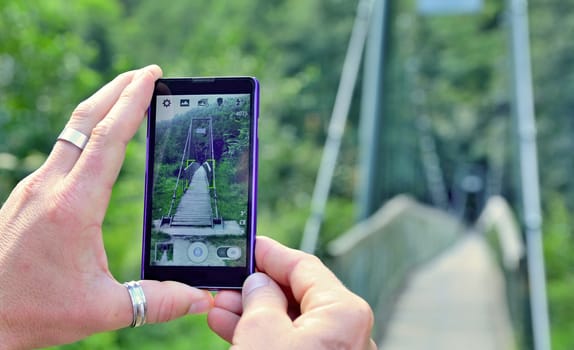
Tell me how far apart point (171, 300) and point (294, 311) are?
5.7 inches

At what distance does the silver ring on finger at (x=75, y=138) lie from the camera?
→ 92cm

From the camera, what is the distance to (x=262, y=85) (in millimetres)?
5875

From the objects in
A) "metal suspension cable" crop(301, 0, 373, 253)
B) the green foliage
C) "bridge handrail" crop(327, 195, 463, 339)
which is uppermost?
"metal suspension cable" crop(301, 0, 373, 253)

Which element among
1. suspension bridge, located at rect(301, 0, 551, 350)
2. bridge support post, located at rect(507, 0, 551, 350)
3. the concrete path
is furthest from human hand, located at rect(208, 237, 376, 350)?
the concrete path

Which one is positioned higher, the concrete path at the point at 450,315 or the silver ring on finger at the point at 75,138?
the silver ring on finger at the point at 75,138

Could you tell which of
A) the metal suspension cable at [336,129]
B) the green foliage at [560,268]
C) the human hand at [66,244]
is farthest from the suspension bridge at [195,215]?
the green foliage at [560,268]

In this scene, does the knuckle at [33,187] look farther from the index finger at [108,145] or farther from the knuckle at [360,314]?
the knuckle at [360,314]

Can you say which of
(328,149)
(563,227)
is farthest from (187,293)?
(563,227)

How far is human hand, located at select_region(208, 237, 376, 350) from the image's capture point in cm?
83

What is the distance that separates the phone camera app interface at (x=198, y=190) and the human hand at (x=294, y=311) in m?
0.08

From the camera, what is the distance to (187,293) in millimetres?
978

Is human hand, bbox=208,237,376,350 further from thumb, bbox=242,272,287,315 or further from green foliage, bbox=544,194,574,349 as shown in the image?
green foliage, bbox=544,194,574,349

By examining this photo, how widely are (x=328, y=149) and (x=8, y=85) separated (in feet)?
12.6

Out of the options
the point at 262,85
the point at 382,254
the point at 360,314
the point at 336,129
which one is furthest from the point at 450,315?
the point at 360,314
